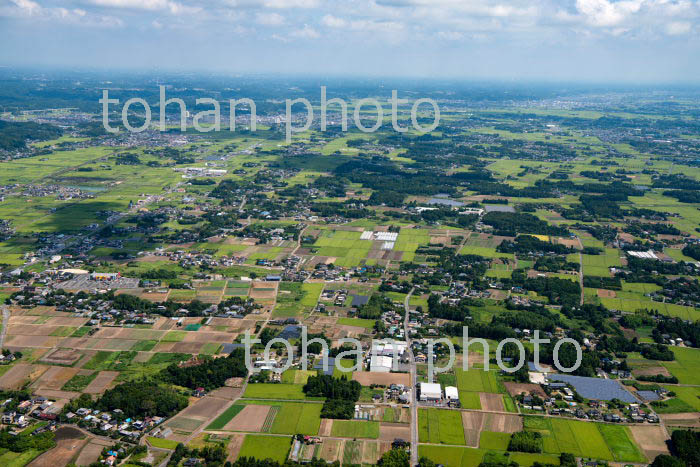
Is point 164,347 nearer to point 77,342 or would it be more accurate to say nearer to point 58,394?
point 77,342

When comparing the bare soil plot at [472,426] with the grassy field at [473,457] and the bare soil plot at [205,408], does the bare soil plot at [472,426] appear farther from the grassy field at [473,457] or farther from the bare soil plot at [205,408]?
the bare soil plot at [205,408]

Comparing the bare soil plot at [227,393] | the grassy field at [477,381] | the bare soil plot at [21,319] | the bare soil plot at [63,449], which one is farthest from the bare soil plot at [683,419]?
the bare soil plot at [21,319]

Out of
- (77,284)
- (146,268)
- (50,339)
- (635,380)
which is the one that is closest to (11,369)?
(50,339)

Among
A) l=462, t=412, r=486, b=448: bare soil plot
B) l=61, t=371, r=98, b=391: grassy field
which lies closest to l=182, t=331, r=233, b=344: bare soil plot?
l=61, t=371, r=98, b=391: grassy field

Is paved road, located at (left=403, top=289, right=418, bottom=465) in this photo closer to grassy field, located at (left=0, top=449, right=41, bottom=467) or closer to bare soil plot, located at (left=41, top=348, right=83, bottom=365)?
grassy field, located at (left=0, top=449, right=41, bottom=467)

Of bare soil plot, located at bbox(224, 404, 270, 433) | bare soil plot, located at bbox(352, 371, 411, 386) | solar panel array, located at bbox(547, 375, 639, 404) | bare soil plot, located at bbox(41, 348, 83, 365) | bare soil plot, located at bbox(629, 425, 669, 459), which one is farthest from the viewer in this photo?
bare soil plot, located at bbox(41, 348, 83, 365)

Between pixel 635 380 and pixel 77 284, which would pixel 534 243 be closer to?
pixel 635 380
